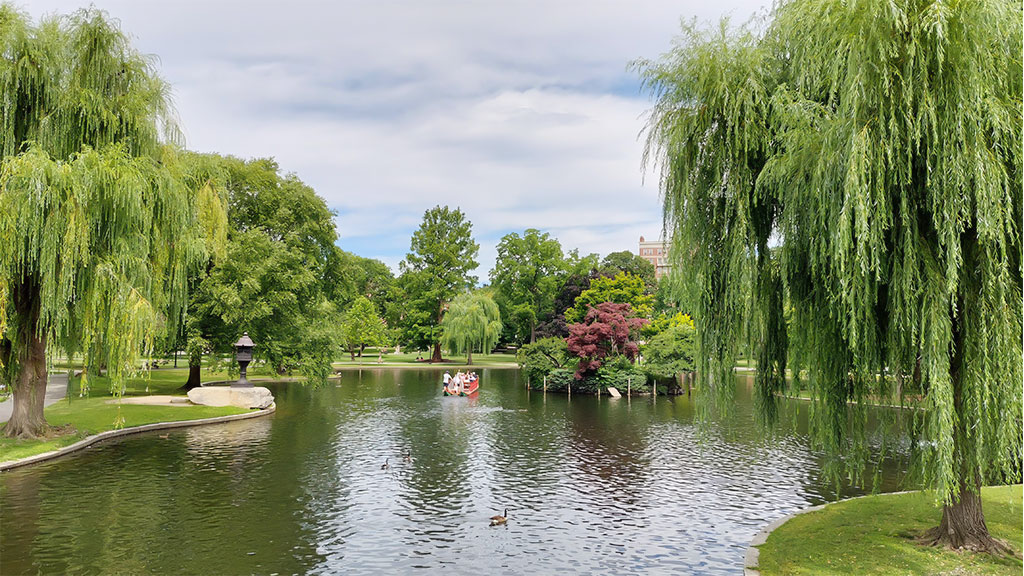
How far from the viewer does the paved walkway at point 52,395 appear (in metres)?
23.2

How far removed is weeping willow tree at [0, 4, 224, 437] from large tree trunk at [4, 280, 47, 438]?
3 centimetres

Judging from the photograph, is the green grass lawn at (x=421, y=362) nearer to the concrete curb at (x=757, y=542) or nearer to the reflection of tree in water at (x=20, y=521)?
the reflection of tree in water at (x=20, y=521)

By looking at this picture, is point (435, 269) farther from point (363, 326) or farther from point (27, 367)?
point (27, 367)

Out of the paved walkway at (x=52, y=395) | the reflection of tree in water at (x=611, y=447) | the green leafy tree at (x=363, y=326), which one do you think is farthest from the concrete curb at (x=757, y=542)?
the green leafy tree at (x=363, y=326)

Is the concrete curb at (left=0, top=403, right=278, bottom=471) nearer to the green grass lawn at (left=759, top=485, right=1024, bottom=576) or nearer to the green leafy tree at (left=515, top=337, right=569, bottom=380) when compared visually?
the green leafy tree at (left=515, top=337, right=569, bottom=380)

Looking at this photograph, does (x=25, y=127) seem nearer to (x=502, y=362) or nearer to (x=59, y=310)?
(x=59, y=310)

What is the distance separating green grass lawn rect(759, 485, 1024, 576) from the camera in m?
Answer: 9.05

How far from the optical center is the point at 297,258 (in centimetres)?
3084

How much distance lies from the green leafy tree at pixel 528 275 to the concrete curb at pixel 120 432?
1725 inches

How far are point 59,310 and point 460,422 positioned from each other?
14.9 metres

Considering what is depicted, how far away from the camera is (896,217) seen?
884cm

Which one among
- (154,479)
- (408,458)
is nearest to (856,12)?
(408,458)

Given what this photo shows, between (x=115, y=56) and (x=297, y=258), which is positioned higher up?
(x=115, y=56)

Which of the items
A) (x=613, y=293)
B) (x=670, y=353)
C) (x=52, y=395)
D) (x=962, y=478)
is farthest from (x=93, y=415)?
(x=613, y=293)
